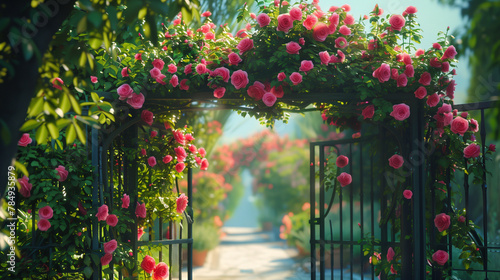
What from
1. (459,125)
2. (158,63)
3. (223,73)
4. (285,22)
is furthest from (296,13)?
(459,125)

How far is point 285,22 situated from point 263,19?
0.63 ft

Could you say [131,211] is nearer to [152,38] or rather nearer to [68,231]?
[68,231]

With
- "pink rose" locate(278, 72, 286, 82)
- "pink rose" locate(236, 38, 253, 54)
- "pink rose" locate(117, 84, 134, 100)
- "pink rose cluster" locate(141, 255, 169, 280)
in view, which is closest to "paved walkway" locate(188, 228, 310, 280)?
"pink rose cluster" locate(141, 255, 169, 280)

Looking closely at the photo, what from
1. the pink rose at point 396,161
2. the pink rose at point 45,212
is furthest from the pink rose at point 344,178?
the pink rose at point 45,212

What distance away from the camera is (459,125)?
14.3 feet

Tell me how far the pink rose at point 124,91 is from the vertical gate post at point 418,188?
8.32 feet

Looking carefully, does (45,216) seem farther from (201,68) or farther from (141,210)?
(201,68)

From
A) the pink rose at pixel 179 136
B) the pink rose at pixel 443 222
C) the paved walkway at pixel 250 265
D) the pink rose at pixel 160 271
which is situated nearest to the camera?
the pink rose at pixel 443 222

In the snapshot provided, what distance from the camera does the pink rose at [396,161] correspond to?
14.8 ft

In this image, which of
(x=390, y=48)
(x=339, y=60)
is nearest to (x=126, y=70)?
(x=339, y=60)

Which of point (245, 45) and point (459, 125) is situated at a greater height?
point (245, 45)

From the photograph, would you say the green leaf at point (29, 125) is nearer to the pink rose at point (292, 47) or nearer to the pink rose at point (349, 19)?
the pink rose at point (292, 47)

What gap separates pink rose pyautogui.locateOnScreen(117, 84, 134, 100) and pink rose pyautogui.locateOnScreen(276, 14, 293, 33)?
4.55 ft

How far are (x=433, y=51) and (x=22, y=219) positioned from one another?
157 inches
